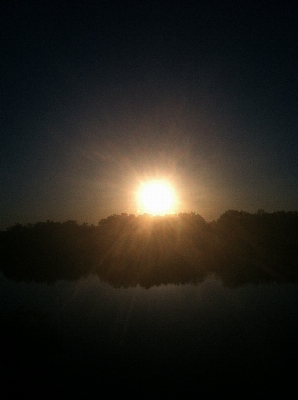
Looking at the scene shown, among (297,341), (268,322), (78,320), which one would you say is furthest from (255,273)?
(78,320)

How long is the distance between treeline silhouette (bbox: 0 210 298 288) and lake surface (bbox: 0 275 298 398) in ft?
36.3

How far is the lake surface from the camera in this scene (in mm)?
13391

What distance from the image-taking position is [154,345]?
60.2 ft

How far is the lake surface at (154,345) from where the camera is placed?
13391 mm

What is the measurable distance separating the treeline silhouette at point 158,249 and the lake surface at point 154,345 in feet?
36.3

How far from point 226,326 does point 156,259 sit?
119 feet

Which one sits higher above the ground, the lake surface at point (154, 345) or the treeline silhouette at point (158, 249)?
the treeline silhouette at point (158, 249)

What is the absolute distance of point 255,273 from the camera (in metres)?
41.8

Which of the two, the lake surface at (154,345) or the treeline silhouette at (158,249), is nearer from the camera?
the lake surface at (154,345)

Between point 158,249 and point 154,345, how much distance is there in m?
48.4

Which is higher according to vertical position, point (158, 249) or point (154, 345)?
point (158, 249)

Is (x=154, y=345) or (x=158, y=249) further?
(x=158, y=249)

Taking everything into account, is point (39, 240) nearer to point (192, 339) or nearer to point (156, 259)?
point (156, 259)

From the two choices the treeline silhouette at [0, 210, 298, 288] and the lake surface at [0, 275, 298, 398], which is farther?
the treeline silhouette at [0, 210, 298, 288]
